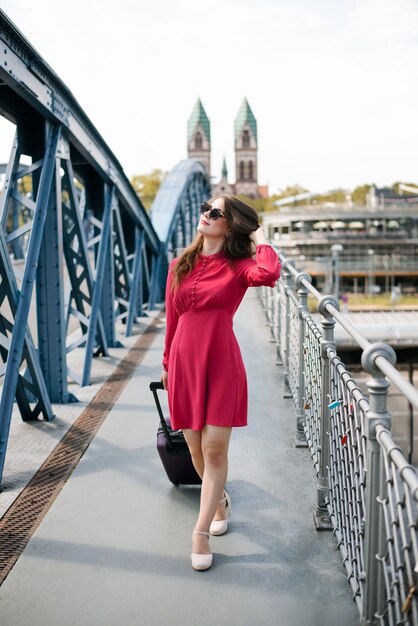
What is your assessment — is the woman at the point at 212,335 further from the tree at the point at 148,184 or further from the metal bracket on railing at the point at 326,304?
the tree at the point at 148,184

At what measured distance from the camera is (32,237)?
4.80m

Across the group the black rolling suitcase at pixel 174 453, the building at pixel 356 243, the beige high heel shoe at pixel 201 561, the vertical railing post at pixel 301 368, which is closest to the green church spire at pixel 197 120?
the building at pixel 356 243

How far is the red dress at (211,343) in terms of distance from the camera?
2.97m

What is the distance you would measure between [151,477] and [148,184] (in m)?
84.3

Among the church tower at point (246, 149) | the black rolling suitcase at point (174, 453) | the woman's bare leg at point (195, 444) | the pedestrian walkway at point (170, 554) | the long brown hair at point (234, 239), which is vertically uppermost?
the church tower at point (246, 149)

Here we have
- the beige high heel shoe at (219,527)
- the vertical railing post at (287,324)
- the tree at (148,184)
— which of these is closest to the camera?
the beige high heel shoe at (219,527)

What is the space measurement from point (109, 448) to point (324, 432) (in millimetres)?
1751

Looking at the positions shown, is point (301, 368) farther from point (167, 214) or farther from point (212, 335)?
point (167, 214)

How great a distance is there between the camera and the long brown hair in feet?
10.0

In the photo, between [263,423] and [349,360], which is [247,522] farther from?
[349,360]

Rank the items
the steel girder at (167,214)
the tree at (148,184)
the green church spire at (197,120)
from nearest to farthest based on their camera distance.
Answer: the steel girder at (167,214) < the tree at (148,184) < the green church spire at (197,120)

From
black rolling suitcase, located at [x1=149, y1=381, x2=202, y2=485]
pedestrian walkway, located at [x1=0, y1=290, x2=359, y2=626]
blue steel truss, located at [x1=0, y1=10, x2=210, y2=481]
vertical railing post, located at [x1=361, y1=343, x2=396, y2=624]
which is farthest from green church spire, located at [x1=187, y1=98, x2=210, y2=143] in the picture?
vertical railing post, located at [x1=361, y1=343, x2=396, y2=624]

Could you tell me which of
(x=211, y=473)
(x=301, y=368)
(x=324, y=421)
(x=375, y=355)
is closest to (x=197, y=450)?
(x=211, y=473)

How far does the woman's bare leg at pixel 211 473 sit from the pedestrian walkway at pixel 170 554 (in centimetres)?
16
